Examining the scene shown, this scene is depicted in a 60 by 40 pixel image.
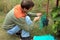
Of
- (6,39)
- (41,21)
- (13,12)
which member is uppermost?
(13,12)

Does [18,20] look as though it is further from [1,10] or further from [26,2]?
[1,10]

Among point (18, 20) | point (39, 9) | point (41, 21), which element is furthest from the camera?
point (39, 9)

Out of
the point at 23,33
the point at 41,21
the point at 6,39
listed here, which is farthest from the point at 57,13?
the point at 6,39

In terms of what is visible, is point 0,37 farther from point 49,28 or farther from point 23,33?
point 49,28

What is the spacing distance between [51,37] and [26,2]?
2.37 feet

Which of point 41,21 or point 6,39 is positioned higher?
point 41,21

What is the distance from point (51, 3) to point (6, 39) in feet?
5.30

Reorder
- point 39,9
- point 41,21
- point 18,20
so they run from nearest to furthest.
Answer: point 18,20 < point 41,21 < point 39,9

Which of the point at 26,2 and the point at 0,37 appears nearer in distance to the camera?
the point at 26,2

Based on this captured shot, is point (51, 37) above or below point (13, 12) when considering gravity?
below

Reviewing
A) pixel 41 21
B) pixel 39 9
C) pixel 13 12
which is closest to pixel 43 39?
pixel 41 21

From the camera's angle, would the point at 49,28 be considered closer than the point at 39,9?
Yes

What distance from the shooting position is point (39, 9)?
5219mm

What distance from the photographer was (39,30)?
4344 mm
